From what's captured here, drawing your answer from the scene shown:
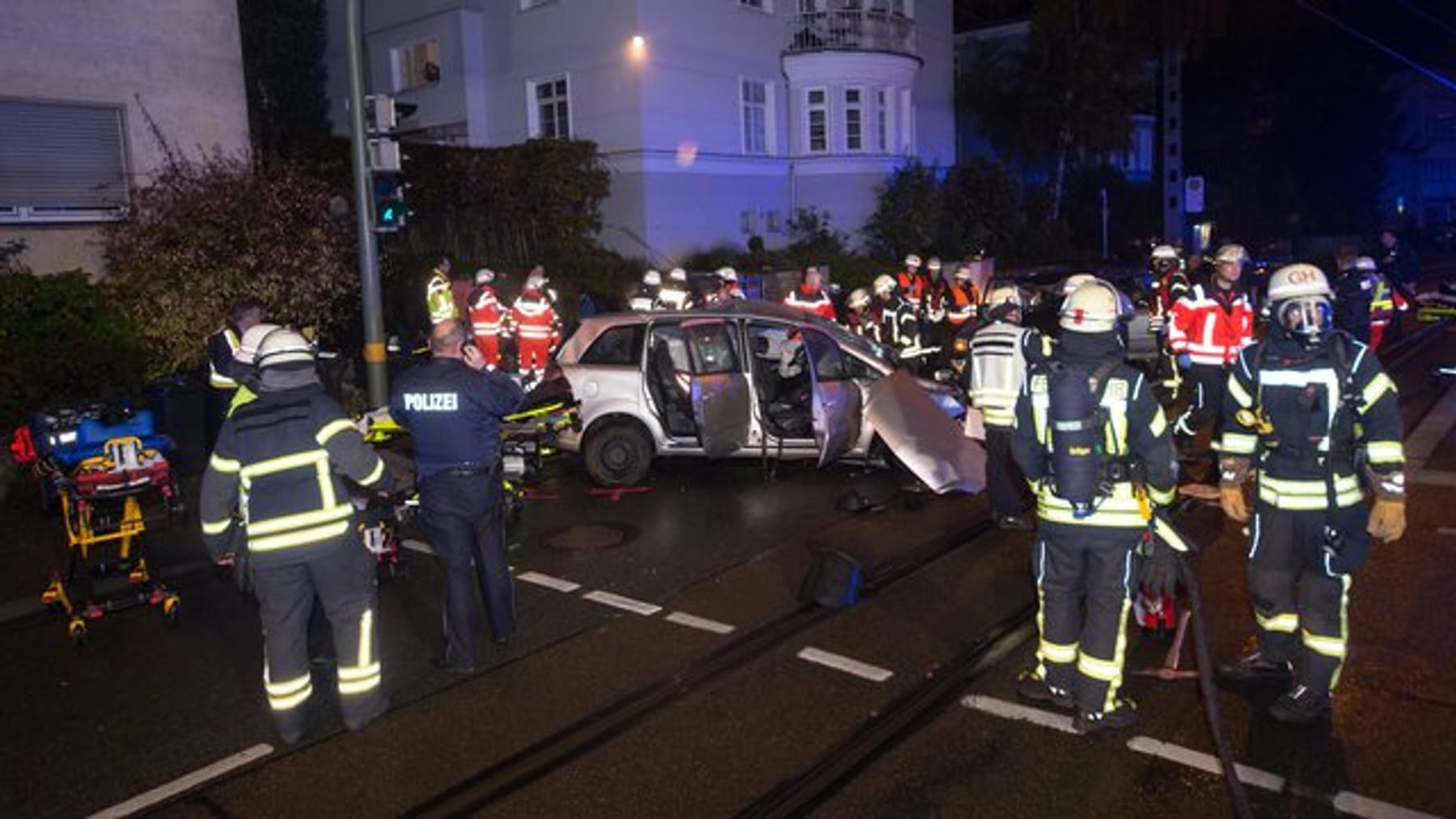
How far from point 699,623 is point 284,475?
261 cm

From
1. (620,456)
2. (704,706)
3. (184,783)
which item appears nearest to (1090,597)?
(704,706)

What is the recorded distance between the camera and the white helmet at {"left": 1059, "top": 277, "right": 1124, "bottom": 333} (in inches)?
183

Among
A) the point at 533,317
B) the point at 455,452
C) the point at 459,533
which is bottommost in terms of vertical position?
the point at 459,533

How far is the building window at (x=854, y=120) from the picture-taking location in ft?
92.4

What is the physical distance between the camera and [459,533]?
5.79 meters

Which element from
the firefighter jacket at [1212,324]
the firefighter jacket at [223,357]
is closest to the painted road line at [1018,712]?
the firefighter jacket at [1212,324]

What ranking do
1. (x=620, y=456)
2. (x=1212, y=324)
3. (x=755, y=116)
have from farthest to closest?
(x=755, y=116)
(x=620, y=456)
(x=1212, y=324)

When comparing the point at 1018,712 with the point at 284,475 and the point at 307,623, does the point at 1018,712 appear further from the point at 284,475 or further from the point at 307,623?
the point at 284,475

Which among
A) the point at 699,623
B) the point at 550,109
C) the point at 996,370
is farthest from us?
the point at 550,109

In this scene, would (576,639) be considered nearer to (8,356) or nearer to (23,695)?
(23,695)

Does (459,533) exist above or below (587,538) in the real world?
Result: above

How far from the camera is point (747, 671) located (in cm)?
573

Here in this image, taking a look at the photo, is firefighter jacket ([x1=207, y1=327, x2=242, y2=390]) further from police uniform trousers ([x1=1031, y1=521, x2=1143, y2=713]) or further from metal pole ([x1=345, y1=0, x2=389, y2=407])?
police uniform trousers ([x1=1031, y1=521, x2=1143, y2=713])

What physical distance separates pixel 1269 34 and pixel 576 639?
4728 cm
